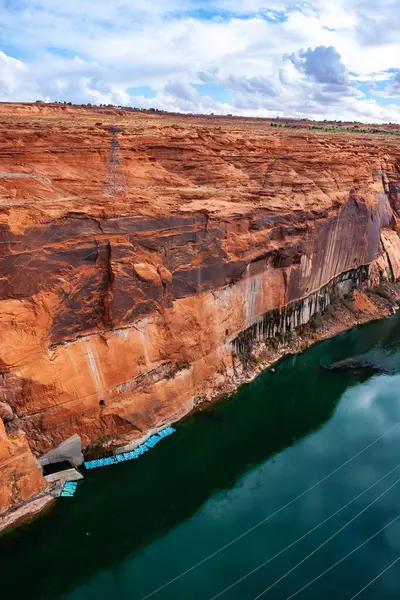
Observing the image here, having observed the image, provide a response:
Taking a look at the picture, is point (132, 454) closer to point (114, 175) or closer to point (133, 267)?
point (133, 267)

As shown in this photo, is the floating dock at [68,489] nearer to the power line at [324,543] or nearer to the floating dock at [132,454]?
the floating dock at [132,454]

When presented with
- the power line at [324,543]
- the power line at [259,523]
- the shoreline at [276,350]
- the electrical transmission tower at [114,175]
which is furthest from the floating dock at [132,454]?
the electrical transmission tower at [114,175]

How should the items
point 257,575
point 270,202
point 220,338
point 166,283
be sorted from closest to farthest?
point 257,575 < point 166,283 < point 220,338 < point 270,202

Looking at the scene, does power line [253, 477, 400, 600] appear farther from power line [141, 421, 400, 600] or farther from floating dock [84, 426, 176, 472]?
floating dock [84, 426, 176, 472]

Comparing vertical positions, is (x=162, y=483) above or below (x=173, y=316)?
below

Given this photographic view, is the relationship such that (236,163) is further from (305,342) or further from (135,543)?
(135,543)

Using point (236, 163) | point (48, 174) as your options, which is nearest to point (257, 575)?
point (48, 174)
